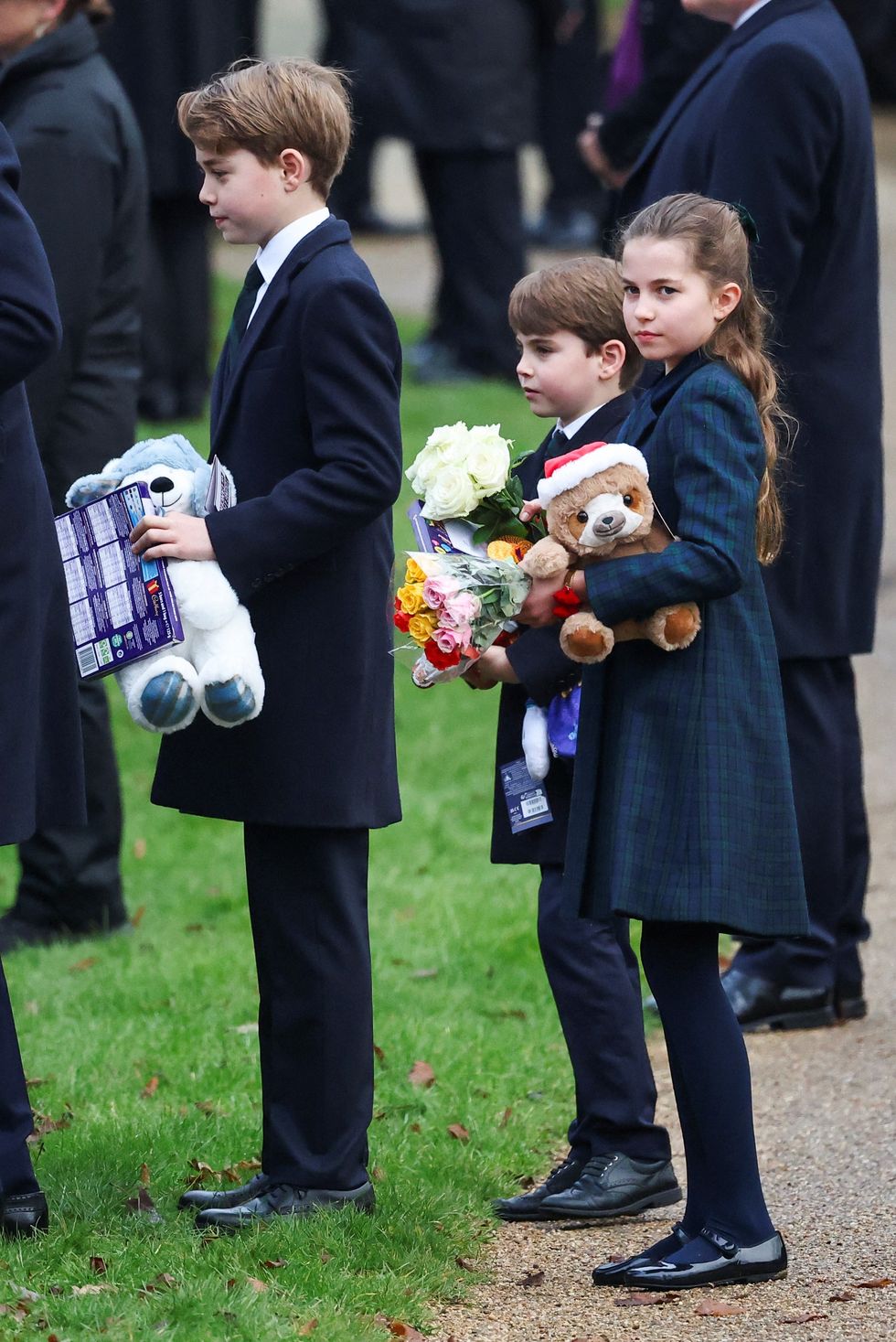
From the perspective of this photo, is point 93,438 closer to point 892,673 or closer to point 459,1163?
point 459,1163

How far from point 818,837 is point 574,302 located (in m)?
1.65

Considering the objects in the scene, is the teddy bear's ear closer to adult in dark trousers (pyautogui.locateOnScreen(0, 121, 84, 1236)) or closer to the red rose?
adult in dark trousers (pyautogui.locateOnScreen(0, 121, 84, 1236))

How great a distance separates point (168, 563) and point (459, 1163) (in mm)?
1374

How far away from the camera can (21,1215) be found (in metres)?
3.54

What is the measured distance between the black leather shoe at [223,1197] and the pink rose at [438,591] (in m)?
1.12

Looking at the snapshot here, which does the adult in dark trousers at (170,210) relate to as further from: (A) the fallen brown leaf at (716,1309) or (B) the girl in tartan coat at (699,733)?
(A) the fallen brown leaf at (716,1309)

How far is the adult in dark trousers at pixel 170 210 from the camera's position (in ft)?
31.2

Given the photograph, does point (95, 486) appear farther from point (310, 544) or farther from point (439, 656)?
point (439, 656)

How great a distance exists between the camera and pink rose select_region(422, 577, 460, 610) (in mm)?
3223

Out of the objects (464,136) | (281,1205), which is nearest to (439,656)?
(281,1205)

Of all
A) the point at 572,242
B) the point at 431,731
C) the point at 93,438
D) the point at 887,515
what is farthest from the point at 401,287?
the point at 93,438

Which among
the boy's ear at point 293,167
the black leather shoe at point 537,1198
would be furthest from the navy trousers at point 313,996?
the boy's ear at point 293,167

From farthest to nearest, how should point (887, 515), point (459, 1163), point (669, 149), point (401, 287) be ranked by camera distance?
point (401, 287) → point (887, 515) → point (669, 149) → point (459, 1163)

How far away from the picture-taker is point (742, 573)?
3.20m
